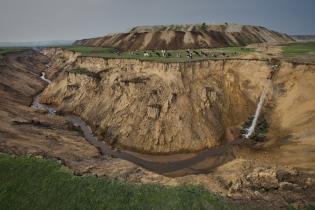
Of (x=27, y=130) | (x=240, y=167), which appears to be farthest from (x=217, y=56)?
(x=27, y=130)

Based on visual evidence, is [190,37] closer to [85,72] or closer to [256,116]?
[85,72]

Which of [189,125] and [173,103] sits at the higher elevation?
[173,103]

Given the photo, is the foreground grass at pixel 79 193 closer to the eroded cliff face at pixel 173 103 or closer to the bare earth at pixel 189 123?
the bare earth at pixel 189 123

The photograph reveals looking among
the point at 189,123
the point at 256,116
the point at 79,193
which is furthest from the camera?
the point at 256,116

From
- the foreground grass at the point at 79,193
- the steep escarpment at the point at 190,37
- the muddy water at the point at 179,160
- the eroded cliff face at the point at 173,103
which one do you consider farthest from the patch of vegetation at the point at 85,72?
the foreground grass at the point at 79,193

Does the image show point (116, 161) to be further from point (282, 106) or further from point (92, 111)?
point (282, 106)

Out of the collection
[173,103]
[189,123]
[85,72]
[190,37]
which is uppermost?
[190,37]

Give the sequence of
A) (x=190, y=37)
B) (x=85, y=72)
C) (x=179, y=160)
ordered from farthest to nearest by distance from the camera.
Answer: (x=190, y=37) → (x=85, y=72) → (x=179, y=160)

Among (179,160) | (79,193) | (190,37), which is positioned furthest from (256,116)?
(190,37)

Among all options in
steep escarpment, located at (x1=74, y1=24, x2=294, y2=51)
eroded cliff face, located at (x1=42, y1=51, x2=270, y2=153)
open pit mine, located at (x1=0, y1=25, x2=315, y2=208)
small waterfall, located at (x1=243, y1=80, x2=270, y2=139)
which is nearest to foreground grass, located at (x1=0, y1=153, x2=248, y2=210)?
open pit mine, located at (x1=0, y1=25, x2=315, y2=208)

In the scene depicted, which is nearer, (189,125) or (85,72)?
(189,125)
